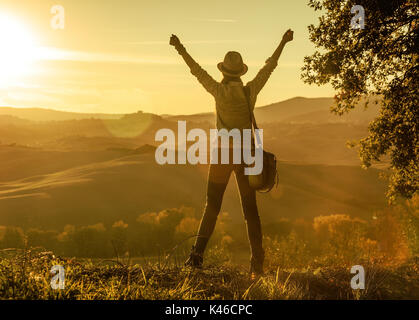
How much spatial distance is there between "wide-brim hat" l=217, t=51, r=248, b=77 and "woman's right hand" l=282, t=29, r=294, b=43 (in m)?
0.77

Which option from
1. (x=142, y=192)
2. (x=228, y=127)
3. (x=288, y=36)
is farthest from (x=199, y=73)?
(x=142, y=192)

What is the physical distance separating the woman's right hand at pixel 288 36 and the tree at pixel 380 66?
2665mm

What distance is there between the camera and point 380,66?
9.84 meters

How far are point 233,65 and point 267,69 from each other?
21.0 inches

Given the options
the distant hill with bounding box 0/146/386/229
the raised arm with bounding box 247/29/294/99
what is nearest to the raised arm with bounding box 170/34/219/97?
the raised arm with bounding box 247/29/294/99

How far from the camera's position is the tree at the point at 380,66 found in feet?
30.3

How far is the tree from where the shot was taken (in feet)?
30.3

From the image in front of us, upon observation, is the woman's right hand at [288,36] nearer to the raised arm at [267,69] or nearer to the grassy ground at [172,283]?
the raised arm at [267,69]

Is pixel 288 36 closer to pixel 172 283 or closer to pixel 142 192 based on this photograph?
pixel 172 283

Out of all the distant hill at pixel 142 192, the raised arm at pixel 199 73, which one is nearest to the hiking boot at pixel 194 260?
the raised arm at pixel 199 73

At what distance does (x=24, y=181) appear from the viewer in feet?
192

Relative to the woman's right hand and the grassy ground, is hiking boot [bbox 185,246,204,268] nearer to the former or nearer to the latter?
the grassy ground

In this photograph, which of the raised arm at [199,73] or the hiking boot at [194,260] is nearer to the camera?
the hiking boot at [194,260]
